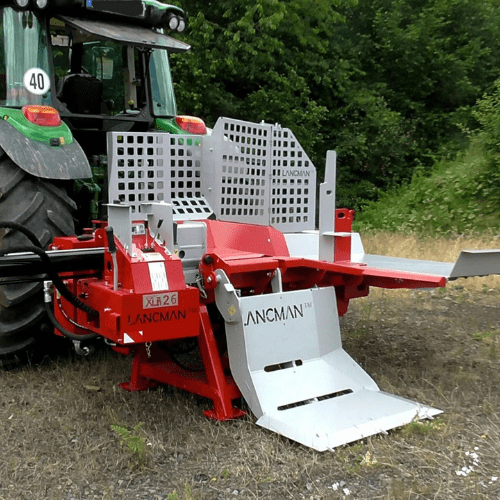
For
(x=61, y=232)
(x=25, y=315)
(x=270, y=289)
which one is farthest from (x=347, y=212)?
(x=25, y=315)

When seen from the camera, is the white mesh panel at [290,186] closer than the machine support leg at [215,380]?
No

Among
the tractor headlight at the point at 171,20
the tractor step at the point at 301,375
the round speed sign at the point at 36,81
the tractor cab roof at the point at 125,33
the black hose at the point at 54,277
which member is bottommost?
the tractor step at the point at 301,375

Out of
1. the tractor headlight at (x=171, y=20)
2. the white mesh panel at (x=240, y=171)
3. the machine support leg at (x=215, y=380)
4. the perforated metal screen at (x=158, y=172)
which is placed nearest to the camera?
the machine support leg at (x=215, y=380)

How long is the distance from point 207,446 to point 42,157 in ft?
5.84

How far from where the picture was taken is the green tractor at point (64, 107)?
3.84 metres

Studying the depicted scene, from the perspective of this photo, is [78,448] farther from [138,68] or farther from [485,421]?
[138,68]

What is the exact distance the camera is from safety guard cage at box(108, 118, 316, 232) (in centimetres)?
378

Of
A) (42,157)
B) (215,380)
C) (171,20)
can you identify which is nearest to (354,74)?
(171,20)

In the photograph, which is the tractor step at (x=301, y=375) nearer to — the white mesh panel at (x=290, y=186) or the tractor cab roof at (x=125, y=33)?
the white mesh panel at (x=290, y=186)

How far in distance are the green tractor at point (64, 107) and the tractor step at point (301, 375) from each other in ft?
3.49

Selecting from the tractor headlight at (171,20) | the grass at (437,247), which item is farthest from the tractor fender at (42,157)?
the grass at (437,247)

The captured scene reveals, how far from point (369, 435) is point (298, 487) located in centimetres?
51

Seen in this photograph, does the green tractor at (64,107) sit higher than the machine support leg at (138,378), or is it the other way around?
the green tractor at (64,107)

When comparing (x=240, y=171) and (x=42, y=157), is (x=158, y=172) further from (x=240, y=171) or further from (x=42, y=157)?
(x=42, y=157)
